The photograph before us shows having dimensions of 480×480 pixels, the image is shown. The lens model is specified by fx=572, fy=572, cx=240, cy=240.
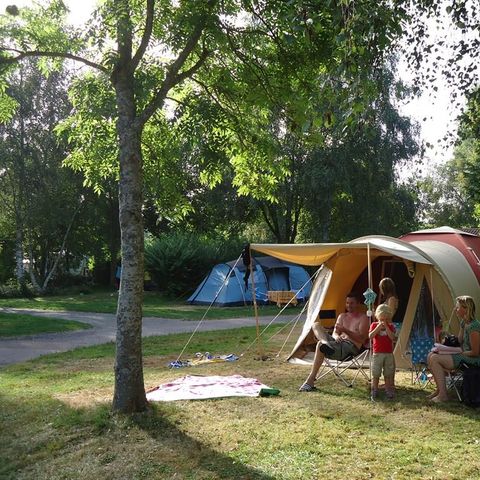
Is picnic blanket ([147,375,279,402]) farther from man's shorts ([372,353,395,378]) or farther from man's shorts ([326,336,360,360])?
man's shorts ([372,353,395,378])

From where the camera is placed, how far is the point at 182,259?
76.6 feet

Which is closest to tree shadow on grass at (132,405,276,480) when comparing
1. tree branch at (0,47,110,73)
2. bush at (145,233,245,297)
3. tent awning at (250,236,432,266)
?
tent awning at (250,236,432,266)

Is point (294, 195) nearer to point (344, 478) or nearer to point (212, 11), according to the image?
point (212, 11)

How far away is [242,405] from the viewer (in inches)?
234

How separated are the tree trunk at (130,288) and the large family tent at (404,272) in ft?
9.61

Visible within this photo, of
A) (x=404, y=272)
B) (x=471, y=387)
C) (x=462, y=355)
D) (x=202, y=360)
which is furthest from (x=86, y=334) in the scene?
(x=471, y=387)

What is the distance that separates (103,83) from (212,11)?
6.15ft

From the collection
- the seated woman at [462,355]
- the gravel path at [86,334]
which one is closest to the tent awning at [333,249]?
the seated woman at [462,355]

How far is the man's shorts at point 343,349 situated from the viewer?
278 inches

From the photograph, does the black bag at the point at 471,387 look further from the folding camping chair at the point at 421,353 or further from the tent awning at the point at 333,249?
the tent awning at the point at 333,249

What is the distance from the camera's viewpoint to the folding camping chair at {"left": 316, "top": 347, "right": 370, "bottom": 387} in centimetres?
698

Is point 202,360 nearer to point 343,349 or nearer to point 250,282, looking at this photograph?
point 343,349

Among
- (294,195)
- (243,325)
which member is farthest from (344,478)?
(294,195)

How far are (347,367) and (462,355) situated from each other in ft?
5.39
